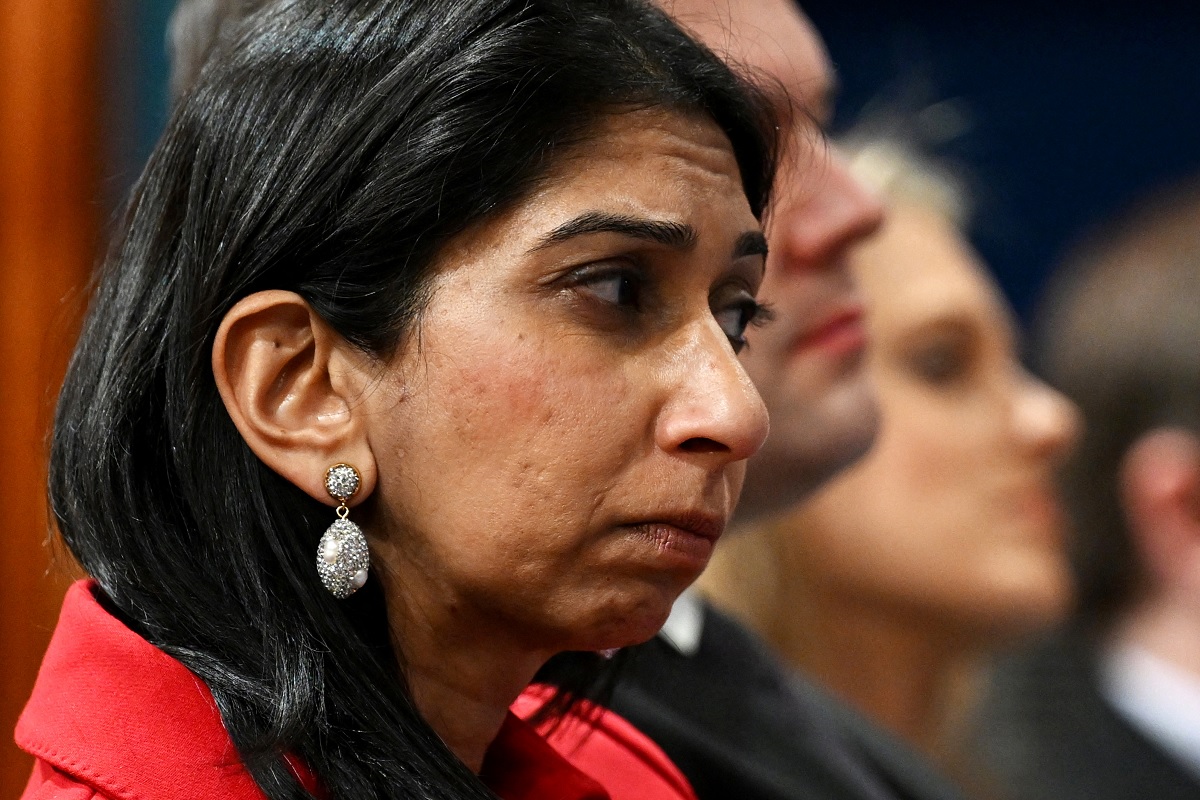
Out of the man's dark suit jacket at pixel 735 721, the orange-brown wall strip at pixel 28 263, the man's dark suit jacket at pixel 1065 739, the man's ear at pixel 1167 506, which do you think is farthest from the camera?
the man's ear at pixel 1167 506

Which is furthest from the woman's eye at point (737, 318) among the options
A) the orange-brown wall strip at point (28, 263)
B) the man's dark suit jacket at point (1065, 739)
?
the man's dark suit jacket at point (1065, 739)

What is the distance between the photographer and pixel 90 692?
0.88 m

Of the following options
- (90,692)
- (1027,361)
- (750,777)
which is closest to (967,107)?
(1027,361)

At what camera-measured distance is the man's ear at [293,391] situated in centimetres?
93

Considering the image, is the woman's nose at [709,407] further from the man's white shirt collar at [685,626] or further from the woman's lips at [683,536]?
the man's white shirt collar at [685,626]

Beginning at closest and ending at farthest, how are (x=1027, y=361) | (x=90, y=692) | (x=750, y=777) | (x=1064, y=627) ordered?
(x=90, y=692) < (x=750, y=777) < (x=1064, y=627) < (x=1027, y=361)

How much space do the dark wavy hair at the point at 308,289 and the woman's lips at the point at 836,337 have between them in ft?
1.59

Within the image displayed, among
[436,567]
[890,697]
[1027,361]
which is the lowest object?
[1027,361]

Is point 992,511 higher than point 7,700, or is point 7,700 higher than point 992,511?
point 7,700

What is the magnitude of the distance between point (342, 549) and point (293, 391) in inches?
4.1

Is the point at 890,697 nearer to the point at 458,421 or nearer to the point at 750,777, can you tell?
the point at 750,777

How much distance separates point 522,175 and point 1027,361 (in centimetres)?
237

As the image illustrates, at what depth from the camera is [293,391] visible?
3.09ft

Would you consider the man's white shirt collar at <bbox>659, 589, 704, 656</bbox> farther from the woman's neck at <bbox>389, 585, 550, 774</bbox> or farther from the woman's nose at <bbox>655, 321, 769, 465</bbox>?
the woman's nose at <bbox>655, 321, 769, 465</bbox>
